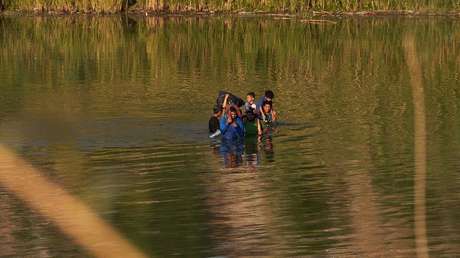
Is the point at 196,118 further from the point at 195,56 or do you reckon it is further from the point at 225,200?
the point at 195,56

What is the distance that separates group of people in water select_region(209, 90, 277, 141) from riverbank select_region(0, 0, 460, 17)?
36.0 metres

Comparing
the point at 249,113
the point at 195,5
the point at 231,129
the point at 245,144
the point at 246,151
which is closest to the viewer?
the point at 246,151

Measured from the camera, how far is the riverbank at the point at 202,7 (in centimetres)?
6328

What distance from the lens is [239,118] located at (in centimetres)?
2567

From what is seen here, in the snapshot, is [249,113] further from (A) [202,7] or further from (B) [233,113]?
(A) [202,7]

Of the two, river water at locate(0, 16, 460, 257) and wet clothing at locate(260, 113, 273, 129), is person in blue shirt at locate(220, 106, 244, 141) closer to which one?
river water at locate(0, 16, 460, 257)

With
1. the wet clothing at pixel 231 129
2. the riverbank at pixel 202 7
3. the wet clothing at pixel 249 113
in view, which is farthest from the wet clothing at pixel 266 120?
the riverbank at pixel 202 7

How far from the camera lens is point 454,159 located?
21844 millimetres

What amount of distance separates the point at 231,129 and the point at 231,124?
15 centimetres

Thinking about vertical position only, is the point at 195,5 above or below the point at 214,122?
above

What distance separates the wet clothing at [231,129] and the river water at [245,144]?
1.30 feet

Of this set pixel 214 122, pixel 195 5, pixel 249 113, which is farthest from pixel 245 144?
pixel 195 5

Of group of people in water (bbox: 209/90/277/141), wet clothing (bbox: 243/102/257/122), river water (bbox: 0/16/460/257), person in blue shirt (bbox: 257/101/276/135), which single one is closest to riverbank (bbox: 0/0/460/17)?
river water (bbox: 0/16/460/257)

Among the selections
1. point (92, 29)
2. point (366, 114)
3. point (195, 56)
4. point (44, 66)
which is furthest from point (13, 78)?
point (92, 29)
